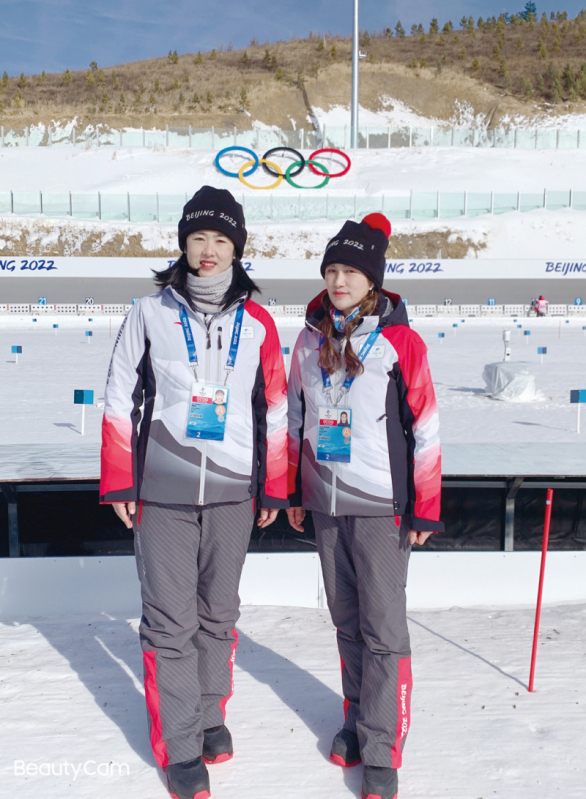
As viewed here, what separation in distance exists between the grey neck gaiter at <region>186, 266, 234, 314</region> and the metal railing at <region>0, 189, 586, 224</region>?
34199 mm

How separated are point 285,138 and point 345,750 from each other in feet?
147

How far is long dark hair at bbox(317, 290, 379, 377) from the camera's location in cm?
238

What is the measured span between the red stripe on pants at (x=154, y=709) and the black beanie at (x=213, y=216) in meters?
1.38

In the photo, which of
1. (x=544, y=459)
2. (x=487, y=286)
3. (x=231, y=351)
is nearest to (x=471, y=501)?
(x=544, y=459)

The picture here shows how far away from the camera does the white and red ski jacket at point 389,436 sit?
94.0 inches

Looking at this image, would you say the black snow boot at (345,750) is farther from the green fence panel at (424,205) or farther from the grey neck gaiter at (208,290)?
the green fence panel at (424,205)

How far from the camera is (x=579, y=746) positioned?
2543 mm

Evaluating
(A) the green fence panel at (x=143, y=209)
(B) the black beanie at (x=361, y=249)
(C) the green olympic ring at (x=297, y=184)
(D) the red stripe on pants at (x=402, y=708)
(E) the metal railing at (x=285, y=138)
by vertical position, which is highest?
(E) the metal railing at (x=285, y=138)

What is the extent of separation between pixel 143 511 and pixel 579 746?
1.73m

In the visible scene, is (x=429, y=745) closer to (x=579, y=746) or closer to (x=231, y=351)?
(x=579, y=746)

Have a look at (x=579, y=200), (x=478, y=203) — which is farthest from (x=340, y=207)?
(x=579, y=200)

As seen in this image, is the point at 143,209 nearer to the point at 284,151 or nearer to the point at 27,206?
the point at 27,206

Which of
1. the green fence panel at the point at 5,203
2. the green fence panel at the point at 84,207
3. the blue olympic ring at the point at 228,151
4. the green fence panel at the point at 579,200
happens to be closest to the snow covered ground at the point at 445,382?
the green fence panel at the point at 84,207

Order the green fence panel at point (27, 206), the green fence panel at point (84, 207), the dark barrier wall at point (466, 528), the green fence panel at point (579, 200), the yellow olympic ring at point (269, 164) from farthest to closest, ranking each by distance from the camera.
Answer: the yellow olympic ring at point (269, 164) < the green fence panel at point (579, 200) < the green fence panel at point (84, 207) < the green fence panel at point (27, 206) < the dark barrier wall at point (466, 528)
